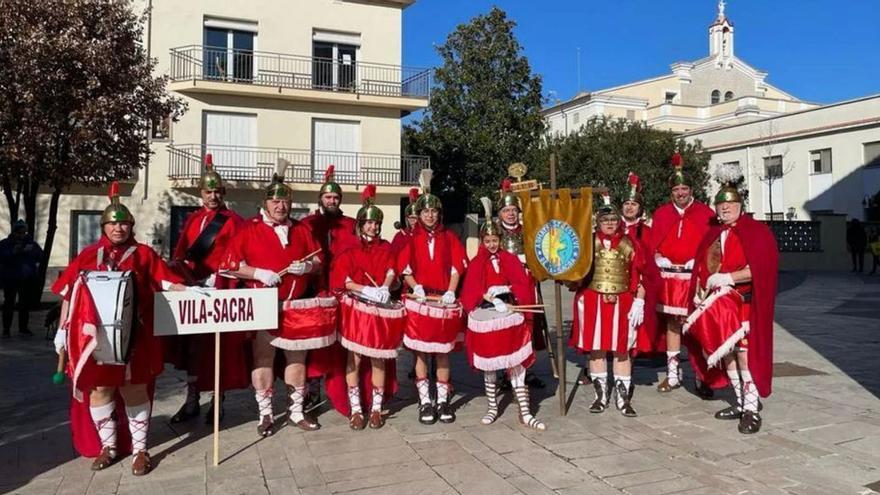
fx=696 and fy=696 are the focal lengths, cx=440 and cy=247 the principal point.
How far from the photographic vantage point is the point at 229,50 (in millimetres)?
23016

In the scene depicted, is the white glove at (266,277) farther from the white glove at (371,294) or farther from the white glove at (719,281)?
the white glove at (719,281)

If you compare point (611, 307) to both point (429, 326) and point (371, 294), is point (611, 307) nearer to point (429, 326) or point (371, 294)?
point (429, 326)

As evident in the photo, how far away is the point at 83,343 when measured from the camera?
4.51 m

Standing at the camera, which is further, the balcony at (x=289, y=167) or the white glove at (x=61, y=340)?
the balcony at (x=289, y=167)

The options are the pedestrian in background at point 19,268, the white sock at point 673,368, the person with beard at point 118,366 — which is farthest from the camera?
the pedestrian in background at point 19,268

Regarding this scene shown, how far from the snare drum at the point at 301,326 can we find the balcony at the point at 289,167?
659 inches

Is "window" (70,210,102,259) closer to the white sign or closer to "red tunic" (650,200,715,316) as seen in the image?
the white sign

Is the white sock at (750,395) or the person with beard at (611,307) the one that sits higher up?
the person with beard at (611,307)

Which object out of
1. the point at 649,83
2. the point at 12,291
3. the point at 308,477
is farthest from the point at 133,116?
the point at 649,83

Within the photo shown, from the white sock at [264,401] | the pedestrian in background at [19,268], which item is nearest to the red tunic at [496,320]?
the white sock at [264,401]

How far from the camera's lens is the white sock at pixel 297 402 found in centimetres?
582

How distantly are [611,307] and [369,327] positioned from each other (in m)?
2.14

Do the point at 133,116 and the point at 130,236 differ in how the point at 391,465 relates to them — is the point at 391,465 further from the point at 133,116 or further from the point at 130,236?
the point at 133,116

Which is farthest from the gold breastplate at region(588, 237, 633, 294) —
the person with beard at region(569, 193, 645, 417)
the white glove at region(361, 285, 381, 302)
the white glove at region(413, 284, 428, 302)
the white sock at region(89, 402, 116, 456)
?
the white sock at region(89, 402, 116, 456)
